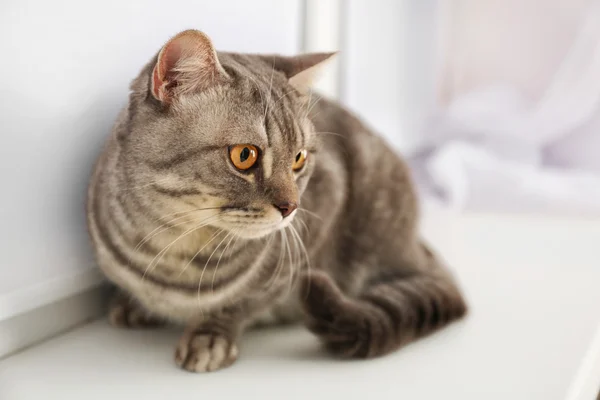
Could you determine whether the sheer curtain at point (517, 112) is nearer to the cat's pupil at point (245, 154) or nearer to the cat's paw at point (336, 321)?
the cat's paw at point (336, 321)

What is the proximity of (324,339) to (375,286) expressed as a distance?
0.25m

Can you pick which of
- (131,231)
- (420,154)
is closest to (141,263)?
(131,231)

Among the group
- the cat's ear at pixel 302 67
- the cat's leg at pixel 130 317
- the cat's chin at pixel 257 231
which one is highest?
the cat's ear at pixel 302 67

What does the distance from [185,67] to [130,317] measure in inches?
21.1

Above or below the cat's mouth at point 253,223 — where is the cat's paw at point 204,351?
below

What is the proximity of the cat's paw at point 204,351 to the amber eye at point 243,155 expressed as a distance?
32 centimetres

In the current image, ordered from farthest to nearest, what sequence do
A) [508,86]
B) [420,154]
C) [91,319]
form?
[420,154], [508,86], [91,319]

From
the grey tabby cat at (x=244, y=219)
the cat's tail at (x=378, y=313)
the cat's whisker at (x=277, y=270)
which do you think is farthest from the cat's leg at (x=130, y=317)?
the cat's tail at (x=378, y=313)

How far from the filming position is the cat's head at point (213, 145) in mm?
963

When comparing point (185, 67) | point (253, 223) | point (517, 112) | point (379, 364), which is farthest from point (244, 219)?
point (517, 112)

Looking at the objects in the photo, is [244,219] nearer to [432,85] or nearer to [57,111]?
[57,111]

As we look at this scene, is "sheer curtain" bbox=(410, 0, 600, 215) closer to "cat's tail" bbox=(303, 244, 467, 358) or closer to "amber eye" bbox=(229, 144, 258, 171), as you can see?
"cat's tail" bbox=(303, 244, 467, 358)

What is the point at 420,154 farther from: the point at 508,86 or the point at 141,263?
the point at 141,263

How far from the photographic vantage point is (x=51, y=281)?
1141mm
